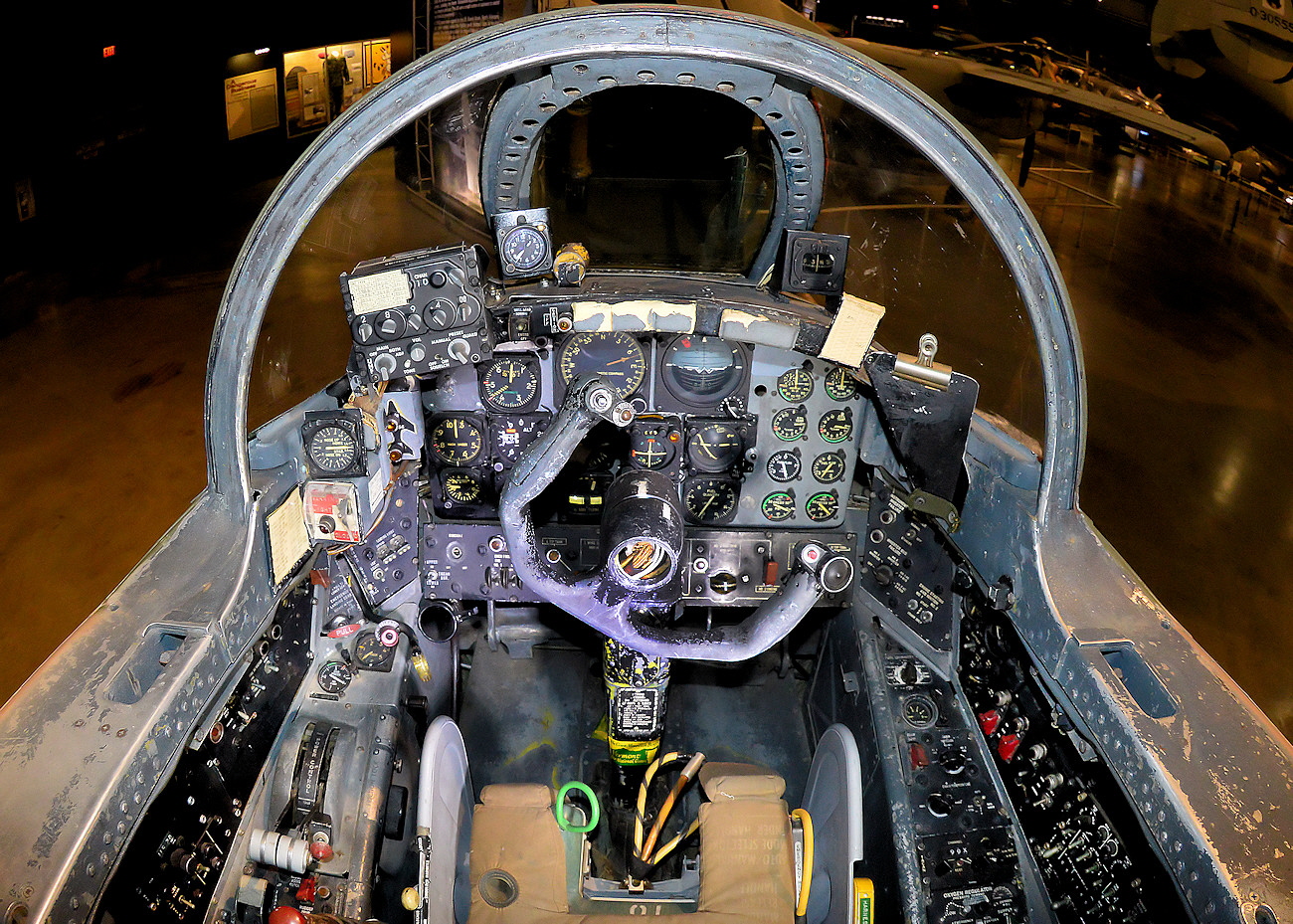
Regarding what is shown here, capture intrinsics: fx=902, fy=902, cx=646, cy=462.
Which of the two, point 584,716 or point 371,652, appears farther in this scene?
point 584,716

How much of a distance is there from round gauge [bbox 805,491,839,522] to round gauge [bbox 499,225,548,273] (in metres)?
1.33

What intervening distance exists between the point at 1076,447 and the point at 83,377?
18.9 feet

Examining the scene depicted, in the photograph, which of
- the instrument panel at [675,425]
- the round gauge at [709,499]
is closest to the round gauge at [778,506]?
the instrument panel at [675,425]

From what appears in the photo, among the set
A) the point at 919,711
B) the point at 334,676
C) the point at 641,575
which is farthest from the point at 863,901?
the point at 334,676

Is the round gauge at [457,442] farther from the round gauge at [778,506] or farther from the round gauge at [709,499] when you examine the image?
the round gauge at [778,506]

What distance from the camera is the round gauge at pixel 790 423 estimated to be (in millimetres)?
3215

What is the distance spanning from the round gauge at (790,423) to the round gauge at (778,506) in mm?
238

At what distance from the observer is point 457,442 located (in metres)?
3.20

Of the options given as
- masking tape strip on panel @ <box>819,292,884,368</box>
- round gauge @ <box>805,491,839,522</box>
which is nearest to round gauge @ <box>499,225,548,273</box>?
masking tape strip on panel @ <box>819,292,884,368</box>

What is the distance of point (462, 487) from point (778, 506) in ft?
3.83

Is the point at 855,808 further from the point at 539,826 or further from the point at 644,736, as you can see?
the point at 644,736

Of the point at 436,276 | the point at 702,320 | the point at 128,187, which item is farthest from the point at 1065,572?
the point at 128,187

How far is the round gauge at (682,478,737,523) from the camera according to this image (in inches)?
131

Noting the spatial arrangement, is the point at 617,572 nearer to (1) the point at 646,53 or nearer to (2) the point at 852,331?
(2) the point at 852,331
